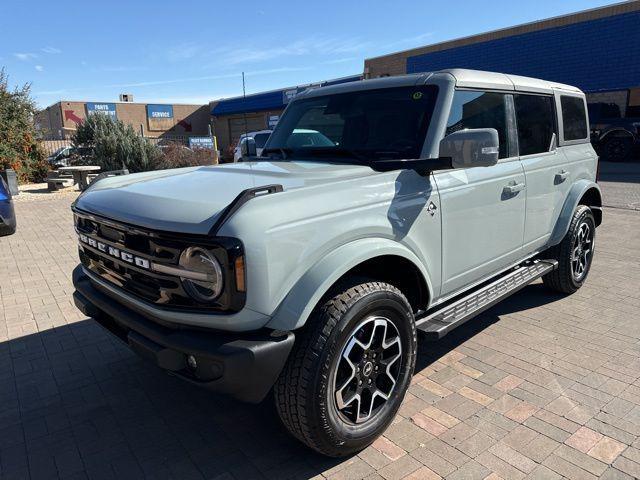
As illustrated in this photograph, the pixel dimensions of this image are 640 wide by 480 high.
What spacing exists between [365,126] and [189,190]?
1.41 meters

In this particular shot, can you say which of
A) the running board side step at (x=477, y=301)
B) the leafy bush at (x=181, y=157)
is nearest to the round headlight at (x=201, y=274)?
the running board side step at (x=477, y=301)

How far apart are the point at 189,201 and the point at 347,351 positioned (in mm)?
1114

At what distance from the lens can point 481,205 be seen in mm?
3359

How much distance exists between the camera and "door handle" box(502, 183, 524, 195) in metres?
3.61

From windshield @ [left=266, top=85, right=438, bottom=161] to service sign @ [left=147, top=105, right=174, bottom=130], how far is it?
5034 centimetres

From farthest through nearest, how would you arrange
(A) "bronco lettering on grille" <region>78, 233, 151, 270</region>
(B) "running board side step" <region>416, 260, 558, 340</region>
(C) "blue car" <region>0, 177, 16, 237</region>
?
1. (C) "blue car" <region>0, 177, 16, 237</region>
2. (B) "running board side step" <region>416, 260, 558, 340</region>
3. (A) "bronco lettering on grille" <region>78, 233, 151, 270</region>

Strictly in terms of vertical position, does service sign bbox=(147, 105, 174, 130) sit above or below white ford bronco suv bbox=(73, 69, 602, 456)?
above

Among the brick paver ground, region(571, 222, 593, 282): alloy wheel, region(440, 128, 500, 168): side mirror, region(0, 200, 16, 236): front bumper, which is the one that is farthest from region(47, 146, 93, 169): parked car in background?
region(440, 128, 500, 168): side mirror

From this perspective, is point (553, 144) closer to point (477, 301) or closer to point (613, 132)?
point (477, 301)

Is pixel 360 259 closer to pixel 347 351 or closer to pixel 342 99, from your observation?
pixel 347 351

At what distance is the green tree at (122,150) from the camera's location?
17141mm

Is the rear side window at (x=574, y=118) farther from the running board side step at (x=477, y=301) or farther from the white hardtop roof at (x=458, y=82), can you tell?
the running board side step at (x=477, y=301)

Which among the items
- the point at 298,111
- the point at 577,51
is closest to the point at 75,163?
the point at 298,111

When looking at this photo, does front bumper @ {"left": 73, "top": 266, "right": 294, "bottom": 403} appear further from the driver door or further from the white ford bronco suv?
the driver door
